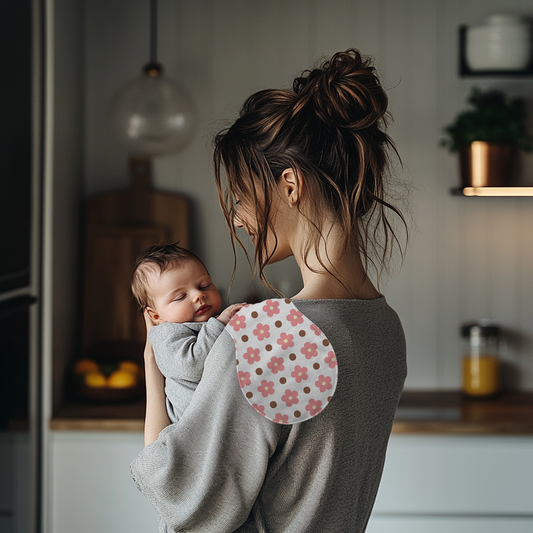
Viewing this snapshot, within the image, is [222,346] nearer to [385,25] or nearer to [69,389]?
[69,389]

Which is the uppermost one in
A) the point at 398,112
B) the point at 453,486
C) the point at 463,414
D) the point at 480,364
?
the point at 398,112

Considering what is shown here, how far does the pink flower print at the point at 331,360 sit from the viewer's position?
68 cm

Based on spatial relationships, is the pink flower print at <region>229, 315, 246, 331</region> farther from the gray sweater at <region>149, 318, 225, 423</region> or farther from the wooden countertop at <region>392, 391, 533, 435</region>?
the wooden countertop at <region>392, 391, 533, 435</region>

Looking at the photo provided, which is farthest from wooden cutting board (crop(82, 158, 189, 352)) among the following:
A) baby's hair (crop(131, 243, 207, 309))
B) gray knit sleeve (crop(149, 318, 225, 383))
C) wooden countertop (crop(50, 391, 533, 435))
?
gray knit sleeve (crop(149, 318, 225, 383))

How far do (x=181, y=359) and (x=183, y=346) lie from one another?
0.09ft

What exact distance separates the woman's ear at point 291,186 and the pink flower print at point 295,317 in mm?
133

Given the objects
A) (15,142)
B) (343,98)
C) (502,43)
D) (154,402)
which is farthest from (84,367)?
(502,43)

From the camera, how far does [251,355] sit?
0.67 metres

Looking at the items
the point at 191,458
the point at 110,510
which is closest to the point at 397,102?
the point at 110,510

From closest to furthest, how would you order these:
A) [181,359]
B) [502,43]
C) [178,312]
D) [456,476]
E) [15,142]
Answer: [181,359] < [178,312] < [15,142] < [456,476] < [502,43]

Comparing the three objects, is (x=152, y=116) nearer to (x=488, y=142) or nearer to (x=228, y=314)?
(x=488, y=142)

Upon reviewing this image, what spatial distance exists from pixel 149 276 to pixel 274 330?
13.7 inches

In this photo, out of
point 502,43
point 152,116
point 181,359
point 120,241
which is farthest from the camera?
point 120,241

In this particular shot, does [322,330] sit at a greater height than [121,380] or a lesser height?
greater
